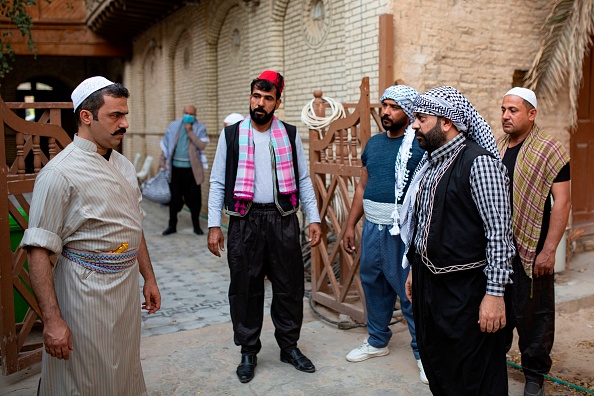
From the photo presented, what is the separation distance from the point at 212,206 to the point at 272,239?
47 centimetres

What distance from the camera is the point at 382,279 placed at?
4.22 metres

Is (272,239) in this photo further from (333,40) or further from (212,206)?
(333,40)

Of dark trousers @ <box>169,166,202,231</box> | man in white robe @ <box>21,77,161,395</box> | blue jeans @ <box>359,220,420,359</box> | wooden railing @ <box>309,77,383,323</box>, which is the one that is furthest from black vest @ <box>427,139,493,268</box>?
dark trousers @ <box>169,166,202,231</box>

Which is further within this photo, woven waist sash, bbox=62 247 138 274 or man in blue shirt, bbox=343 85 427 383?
man in blue shirt, bbox=343 85 427 383

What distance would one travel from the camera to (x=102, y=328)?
2.62 meters

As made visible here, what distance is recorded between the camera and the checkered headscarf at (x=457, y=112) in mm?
2773

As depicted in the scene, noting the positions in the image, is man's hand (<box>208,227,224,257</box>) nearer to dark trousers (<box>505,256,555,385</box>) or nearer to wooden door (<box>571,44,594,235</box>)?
dark trousers (<box>505,256,555,385</box>)

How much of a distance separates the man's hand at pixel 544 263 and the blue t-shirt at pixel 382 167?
93 cm

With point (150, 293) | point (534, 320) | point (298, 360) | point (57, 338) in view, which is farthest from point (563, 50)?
point (57, 338)

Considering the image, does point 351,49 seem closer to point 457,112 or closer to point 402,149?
point 402,149

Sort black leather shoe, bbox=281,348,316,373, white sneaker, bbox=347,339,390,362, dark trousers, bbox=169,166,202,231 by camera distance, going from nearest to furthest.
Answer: black leather shoe, bbox=281,348,316,373, white sneaker, bbox=347,339,390,362, dark trousers, bbox=169,166,202,231

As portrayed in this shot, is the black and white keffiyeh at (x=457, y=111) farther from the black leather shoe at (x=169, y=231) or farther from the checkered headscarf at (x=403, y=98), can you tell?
the black leather shoe at (x=169, y=231)

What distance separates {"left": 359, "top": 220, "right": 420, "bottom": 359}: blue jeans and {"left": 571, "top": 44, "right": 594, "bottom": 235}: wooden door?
4.56 metres

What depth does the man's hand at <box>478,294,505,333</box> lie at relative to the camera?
2.65m
